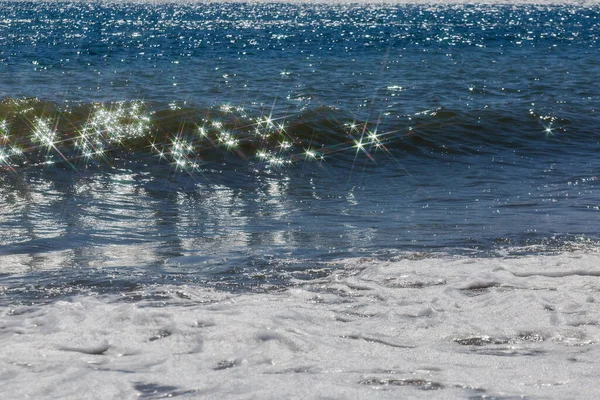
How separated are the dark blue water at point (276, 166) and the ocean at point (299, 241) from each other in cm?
6

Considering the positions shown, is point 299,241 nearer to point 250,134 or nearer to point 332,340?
point 332,340

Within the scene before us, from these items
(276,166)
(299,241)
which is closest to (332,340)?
(299,241)

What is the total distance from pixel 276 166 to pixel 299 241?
19.3 feet

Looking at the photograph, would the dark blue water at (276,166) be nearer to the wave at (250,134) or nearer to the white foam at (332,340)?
the wave at (250,134)

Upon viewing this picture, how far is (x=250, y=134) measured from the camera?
16969mm

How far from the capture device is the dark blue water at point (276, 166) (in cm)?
807

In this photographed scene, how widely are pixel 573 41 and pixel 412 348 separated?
43892 mm

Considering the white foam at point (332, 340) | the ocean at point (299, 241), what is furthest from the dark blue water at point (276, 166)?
the white foam at point (332, 340)

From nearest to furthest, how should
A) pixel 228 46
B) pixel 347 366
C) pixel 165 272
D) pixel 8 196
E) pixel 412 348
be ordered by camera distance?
1. pixel 347 366
2. pixel 412 348
3. pixel 165 272
4. pixel 8 196
5. pixel 228 46

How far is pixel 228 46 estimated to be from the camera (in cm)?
4088

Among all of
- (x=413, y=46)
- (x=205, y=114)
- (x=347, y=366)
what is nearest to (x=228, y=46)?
(x=413, y=46)

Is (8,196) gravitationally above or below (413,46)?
below

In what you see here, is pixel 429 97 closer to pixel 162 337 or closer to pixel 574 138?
pixel 574 138

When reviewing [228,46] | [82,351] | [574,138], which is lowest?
[82,351]
